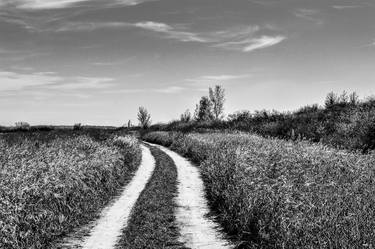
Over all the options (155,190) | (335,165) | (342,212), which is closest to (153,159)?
(155,190)

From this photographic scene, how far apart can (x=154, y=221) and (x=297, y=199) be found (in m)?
4.70

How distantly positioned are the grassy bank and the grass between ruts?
1.68 metres

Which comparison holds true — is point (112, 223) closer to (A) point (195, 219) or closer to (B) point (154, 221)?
(B) point (154, 221)

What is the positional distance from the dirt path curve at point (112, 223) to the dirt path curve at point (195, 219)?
73.4 inches

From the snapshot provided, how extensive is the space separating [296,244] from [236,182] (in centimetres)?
724

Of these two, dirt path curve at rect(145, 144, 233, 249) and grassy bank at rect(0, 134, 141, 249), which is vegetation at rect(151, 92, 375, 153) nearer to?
dirt path curve at rect(145, 144, 233, 249)

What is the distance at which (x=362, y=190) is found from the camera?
38.5ft

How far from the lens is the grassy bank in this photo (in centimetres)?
1042

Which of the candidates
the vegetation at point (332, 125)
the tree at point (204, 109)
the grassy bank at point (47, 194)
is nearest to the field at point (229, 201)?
the grassy bank at point (47, 194)

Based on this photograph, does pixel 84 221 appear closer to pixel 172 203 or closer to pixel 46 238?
pixel 46 238

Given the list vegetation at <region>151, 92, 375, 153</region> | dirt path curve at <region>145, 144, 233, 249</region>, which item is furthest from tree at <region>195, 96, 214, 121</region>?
dirt path curve at <region>145, 144, 233, 249</region>

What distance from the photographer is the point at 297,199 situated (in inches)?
441

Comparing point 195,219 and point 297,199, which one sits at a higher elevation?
point 297,199

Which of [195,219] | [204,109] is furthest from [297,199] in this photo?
[204,109]
